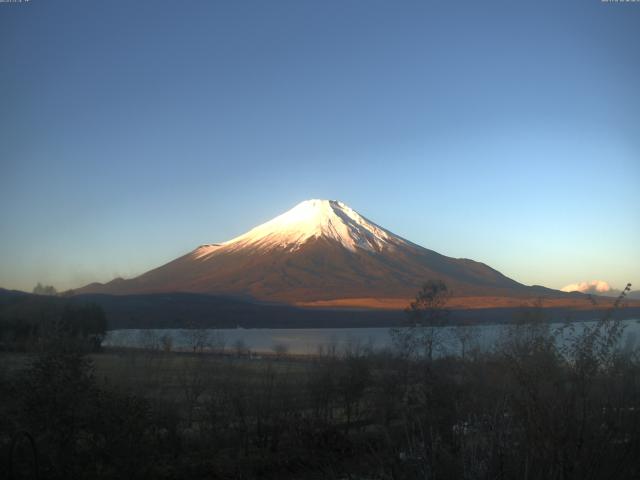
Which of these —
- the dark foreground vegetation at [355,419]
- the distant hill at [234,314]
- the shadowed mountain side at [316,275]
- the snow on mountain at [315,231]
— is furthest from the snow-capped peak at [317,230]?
the dark foreground vegetation at [355,419]

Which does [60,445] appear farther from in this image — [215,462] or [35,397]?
[215,462]

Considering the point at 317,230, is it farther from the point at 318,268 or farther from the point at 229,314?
the point at 229,314

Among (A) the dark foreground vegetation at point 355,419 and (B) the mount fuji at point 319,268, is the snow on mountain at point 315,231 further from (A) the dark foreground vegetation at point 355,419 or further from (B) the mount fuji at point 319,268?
(A) the dark foreground vegetation at point 355,419

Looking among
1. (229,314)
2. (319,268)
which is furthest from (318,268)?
(229,314)

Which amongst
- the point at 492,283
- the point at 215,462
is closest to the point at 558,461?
the point at 215,462

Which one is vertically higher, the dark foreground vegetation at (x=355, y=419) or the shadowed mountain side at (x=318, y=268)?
the shadowed mountain side at (x=318, y=268)

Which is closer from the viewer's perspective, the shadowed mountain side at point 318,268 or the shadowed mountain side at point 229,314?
the shadowed mountain side at point 229,314
